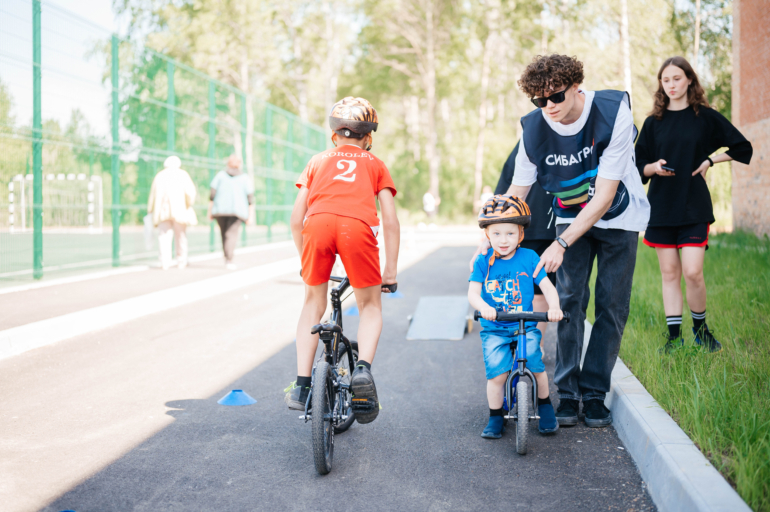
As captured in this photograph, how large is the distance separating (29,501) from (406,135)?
1702 inches

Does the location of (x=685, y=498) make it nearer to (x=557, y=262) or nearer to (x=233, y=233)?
(x=557, y=262)

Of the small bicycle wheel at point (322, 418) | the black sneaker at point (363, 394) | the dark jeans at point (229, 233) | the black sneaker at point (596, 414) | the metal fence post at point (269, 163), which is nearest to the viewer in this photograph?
the small bicycle wheel at point (322, 418)

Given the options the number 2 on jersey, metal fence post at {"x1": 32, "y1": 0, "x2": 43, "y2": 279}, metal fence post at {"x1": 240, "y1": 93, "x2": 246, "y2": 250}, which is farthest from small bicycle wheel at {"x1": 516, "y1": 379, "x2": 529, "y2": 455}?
metal fence post at {"x1": 240, "y1": 93, "x2": 246, "y2": 250}

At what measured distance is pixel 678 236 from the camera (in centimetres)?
496

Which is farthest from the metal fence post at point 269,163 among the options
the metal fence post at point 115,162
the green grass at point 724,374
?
the green grass at point 724,374

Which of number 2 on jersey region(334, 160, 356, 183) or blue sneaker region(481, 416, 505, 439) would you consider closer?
number 2 on jersey region(334, 160, 356, 183)

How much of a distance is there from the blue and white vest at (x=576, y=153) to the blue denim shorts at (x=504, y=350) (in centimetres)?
83

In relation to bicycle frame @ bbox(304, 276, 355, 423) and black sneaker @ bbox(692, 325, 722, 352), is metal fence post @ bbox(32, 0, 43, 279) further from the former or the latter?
black sneaker @ bbox(692, 325, 722, 352)

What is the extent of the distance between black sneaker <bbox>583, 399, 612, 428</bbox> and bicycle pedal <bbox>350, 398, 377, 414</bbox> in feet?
4.45

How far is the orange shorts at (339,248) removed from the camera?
3402 millimetres

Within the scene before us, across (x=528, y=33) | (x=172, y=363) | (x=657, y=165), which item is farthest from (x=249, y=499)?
→ (x=528, y=33)

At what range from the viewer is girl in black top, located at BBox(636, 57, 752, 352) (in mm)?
4848

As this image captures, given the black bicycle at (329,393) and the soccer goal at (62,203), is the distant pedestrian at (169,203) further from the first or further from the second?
the black bicycle at (329,393)

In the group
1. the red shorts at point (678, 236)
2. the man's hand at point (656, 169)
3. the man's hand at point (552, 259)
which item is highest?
the man's hand at point (656, 169)
